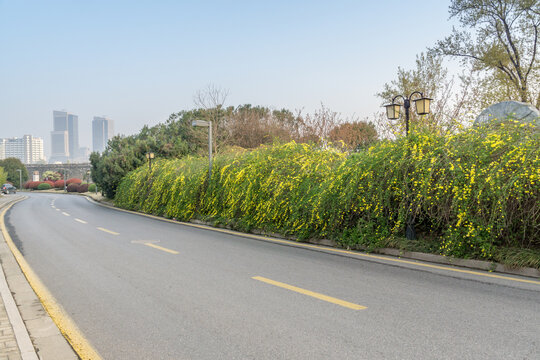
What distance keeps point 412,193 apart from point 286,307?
4090mm

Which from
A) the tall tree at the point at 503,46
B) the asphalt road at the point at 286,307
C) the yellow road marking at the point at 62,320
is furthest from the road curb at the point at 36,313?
the tall tree at the point at 503,46

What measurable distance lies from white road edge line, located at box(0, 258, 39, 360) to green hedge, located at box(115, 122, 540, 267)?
6.25m

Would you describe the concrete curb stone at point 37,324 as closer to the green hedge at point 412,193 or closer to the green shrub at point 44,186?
the green hedge at point 412,193

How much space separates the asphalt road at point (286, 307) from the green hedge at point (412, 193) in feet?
3.16

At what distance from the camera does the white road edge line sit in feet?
12.2

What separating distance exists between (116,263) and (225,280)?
2.74 meters

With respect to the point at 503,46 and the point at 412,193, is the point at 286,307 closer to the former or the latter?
the point at 412,193

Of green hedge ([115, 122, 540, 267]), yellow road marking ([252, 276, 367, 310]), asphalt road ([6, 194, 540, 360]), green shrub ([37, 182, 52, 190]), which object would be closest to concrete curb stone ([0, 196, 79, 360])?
asphalt road ([6, 194, 540, 360])

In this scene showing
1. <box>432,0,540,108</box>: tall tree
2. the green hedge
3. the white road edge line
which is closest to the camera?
the white road edge line

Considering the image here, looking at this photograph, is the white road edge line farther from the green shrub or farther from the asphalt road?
the green shrub

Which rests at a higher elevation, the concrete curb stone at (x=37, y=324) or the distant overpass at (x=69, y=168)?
the distant overpass at (x=69, y=168)

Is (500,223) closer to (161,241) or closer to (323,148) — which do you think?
(323,148)

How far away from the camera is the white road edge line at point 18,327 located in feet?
12.2

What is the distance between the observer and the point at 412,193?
25.6 feet
